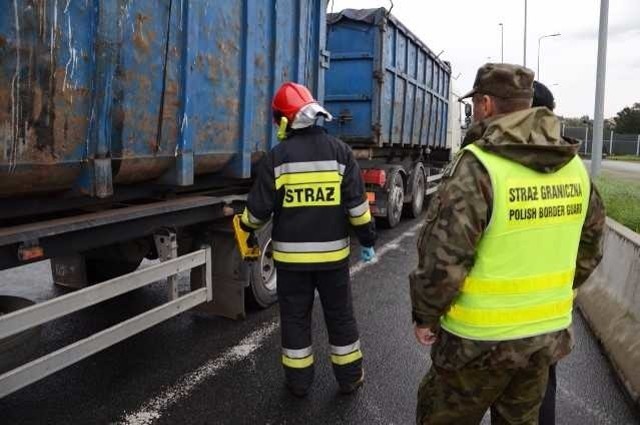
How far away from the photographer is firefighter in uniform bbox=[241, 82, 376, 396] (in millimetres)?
3277

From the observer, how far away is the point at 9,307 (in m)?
3.00

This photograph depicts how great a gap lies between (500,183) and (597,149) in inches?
436

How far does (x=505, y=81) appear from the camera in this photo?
1972 mm

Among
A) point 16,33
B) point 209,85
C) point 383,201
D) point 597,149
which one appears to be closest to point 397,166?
point 383,201

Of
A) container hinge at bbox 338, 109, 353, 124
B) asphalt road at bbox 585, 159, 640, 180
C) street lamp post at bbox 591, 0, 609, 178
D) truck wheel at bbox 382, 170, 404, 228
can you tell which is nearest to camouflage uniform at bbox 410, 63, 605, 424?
container hinge at bbox 338, 109, 353, 124

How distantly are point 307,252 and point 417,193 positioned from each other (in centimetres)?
800

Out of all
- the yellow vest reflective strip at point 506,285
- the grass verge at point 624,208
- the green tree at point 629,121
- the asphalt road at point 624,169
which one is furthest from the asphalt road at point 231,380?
the green tree at point 629,121

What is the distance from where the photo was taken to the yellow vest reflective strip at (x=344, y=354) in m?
3.48

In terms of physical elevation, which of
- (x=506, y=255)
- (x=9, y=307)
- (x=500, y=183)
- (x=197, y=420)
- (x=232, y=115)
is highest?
(x=232, y=115)

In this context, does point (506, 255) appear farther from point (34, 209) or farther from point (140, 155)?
point (34, 209)

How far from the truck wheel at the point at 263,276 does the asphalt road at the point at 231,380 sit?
0.49 feet

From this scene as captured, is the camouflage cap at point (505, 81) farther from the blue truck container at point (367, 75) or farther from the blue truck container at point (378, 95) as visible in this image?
the blue truck container at point (367, 75)

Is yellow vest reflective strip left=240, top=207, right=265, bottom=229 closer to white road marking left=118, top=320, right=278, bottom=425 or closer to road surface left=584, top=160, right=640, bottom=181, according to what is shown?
white road marking left=118, top=320, right=278, bottom=425

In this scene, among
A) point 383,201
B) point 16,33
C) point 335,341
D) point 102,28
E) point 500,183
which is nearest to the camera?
point 500,183
